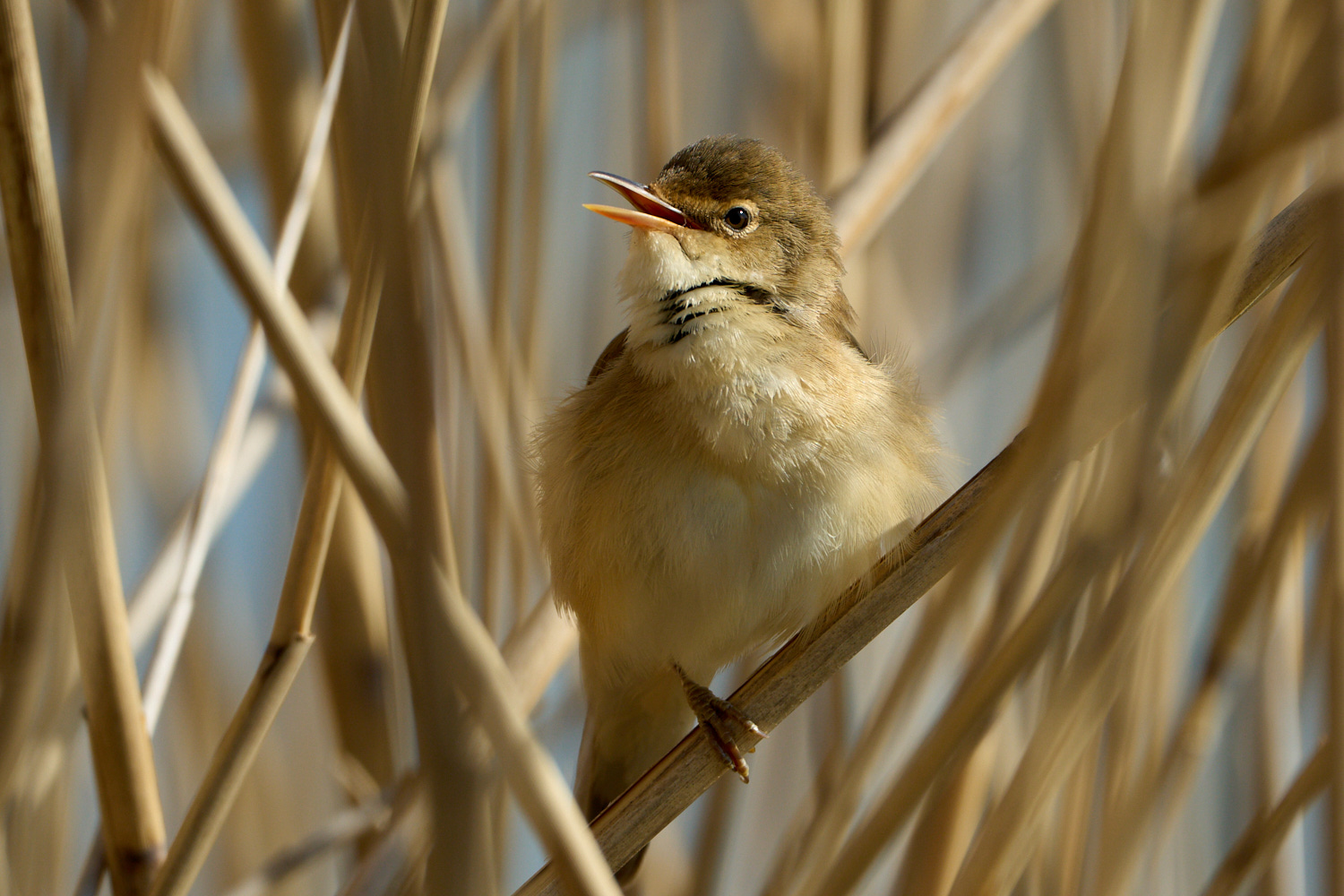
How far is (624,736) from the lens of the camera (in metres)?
2.19

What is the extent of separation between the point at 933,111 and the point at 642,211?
557 mm

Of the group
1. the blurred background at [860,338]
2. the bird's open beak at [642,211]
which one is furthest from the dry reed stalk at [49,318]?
the bird's open beak at [642,211]

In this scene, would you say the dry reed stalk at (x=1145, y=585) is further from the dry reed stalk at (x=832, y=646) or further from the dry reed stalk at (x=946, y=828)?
the dry reed stalk at (x=946, y=828)

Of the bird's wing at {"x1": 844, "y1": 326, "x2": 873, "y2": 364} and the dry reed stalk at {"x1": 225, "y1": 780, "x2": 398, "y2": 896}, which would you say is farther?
the bird's wing at {"x1": 844, "y1": 326, "x2": 873, "y2": 364}

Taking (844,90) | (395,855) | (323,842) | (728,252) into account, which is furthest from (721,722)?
(844,90)

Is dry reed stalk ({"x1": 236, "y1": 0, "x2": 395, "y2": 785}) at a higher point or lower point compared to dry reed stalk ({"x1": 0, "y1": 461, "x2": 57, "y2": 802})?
higher

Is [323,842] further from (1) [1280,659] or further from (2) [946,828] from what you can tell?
(1) [1280,659]

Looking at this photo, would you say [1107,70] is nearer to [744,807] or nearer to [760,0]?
[760,0]

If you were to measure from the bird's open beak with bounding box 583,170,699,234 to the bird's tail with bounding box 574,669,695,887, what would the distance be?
85cm

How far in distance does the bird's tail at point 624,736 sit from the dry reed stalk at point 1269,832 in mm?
992

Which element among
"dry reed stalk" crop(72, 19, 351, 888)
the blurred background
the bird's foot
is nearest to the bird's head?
the blurred background

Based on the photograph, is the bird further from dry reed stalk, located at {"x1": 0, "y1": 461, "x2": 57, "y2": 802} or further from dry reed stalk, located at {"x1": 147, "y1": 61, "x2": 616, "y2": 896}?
dry reed stalk, located at {"x1": 0, "y1": 461, "x2": 57, "y2": 802}

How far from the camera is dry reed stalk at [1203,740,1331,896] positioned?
53.8 inches

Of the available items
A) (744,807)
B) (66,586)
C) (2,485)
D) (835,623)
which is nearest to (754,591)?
(835,623)
